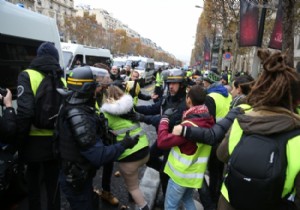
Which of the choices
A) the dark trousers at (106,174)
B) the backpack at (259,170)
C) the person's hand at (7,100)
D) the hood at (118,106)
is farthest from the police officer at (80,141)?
the dark trousers at (106,174)

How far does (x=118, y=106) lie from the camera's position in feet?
9.17

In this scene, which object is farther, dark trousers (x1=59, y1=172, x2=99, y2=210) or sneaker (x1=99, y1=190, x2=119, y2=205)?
sneaker (x1=99, y1=190, x2=119, y2=205)

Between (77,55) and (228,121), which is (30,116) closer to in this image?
(228,121)

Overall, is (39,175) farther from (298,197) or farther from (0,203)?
(298,197)

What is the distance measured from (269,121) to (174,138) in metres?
1.08

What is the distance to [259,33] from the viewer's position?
8766mm

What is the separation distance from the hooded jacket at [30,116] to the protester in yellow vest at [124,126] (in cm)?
63

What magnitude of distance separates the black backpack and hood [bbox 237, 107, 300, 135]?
1803 millimetres

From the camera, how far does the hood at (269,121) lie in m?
1.59

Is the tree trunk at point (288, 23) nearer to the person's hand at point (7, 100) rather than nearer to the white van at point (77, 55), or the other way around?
the person's hand at point (7, 100)

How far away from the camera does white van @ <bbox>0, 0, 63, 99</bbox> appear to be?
12.5 feet

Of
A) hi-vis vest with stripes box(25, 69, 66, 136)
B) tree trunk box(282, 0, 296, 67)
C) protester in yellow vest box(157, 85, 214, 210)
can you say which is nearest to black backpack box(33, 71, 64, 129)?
hi-vis vest with stripes box(25, 69, 66, 136)

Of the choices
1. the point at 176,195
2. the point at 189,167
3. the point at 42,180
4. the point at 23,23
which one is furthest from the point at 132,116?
the point at 23,23

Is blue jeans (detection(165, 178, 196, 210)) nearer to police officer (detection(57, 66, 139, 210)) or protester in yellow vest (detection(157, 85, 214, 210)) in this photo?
protester in yellow vest (detection(157, 85, 214, 210))
